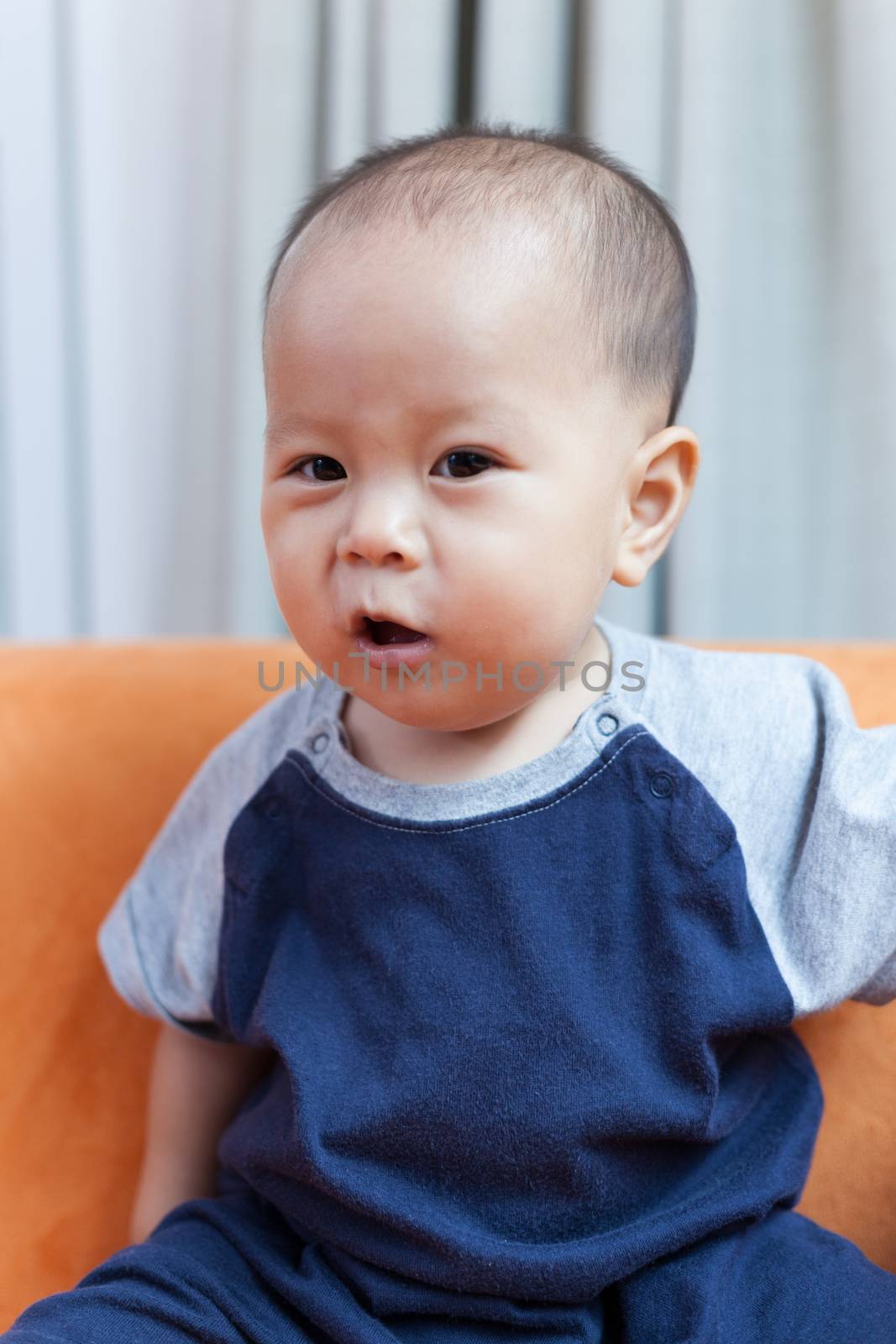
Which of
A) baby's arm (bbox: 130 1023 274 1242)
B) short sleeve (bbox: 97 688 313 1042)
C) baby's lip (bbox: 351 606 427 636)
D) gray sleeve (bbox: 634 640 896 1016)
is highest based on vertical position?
baby's lip (bbox: 351 606 427 636)

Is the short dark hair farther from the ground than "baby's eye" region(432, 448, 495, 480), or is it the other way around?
the short dark hair

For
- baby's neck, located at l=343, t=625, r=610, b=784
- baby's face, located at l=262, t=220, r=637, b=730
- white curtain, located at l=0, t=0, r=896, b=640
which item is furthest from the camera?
white curtain, located at l=0, t=0, r=896, b=640

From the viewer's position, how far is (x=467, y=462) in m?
0.69

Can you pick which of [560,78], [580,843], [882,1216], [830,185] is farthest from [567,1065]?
[560,78]

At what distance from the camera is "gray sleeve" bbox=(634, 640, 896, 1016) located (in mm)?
740

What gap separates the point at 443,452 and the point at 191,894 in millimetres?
389

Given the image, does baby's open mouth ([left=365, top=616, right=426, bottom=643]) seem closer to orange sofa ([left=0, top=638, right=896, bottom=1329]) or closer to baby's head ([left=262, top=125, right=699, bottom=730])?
baby's head ([left=262, top=125, right=699, bottom=730])

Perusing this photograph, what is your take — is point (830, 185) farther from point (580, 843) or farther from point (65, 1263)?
point (65, 1263)

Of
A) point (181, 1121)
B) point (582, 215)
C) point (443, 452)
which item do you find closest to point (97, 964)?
point (181, 1121)

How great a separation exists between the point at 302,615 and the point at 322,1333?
0.43 metres

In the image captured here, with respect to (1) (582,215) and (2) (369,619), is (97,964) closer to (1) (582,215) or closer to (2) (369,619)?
(2) (369,619)

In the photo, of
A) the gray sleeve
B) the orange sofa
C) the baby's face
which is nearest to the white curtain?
the orange sofa

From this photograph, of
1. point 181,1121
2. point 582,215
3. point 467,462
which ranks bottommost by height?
point 181,1121

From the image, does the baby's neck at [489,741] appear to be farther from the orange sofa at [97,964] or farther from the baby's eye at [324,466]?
the orange sofa at [97,964]
